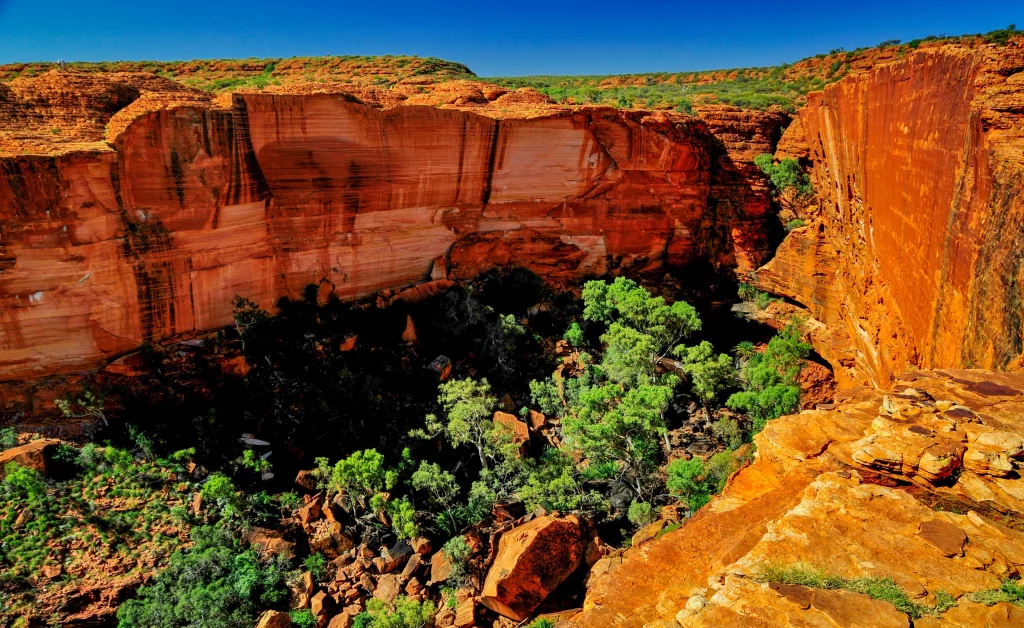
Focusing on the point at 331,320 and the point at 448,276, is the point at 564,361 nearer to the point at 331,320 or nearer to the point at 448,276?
the point at 448,276

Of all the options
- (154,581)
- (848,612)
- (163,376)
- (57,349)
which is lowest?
(154,581)

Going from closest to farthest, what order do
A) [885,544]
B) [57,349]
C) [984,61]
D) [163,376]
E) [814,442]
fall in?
[885,544], [814,442], [984,61], [57,349], [163,376]

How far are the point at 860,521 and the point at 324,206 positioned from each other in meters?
18.3

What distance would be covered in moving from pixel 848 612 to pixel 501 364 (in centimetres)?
1642

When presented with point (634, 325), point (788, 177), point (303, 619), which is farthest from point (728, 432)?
point (303, 619)

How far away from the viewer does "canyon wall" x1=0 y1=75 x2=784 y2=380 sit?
51.9 ft

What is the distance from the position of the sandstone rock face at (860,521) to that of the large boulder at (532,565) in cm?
591

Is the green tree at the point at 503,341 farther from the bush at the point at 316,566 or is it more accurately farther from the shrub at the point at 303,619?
the shrub at the point at 303,619

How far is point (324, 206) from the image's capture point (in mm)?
20109

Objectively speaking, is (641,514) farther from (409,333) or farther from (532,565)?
(409,333)

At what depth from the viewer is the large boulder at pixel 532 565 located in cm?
1365

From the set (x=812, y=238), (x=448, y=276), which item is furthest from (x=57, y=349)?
(x=812, y=238)

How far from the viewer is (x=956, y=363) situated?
32.2 ft

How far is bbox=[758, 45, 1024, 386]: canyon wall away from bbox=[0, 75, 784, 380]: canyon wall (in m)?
6.46
